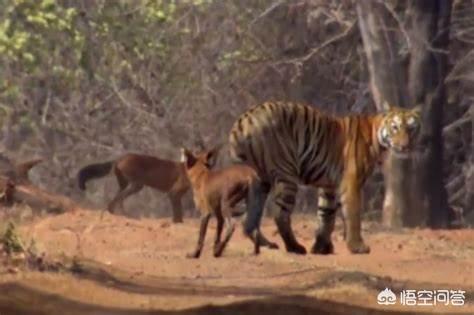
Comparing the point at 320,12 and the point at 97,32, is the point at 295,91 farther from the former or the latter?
the point at 97,32

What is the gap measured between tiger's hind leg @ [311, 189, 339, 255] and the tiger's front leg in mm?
181

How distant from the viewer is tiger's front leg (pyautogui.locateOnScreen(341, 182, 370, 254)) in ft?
46.0

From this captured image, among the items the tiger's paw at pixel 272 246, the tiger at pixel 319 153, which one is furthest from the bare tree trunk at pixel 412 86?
the tiger's paw at pixel 272 246

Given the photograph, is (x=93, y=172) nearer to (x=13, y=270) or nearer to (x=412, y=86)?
(x=412, y=86)

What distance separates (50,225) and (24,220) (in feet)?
2.06

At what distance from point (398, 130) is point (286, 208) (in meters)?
1.32

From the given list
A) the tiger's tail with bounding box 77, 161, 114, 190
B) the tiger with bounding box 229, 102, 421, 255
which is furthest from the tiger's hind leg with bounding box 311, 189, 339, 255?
the tiger's tail with bounding box 77, 161, 114, 190

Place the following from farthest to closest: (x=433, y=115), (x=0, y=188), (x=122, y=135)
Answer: (x=122, y=135), (x=433, y=115), (x=0, y=188)

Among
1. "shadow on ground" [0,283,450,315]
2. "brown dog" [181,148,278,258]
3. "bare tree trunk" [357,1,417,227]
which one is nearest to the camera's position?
"shadow on ground" [0,283,450,315]

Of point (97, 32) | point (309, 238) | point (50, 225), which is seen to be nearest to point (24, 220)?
point (50, 225)

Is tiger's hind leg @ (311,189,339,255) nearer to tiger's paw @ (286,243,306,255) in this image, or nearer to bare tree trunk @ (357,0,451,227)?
tiger's paw @ (286,243,306,255)

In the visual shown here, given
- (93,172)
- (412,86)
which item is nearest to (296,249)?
(93,172)

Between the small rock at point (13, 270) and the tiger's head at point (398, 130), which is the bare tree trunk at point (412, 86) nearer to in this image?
the tiger's head at point (398, 130)

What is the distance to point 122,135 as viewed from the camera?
2136 cm
